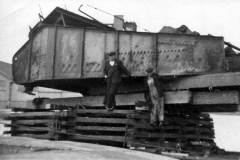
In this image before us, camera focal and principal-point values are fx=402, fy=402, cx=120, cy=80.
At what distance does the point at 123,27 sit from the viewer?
1480 centimetres

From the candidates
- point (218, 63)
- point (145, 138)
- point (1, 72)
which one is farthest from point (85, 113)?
point (1, 72)

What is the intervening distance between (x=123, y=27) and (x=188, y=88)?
424 cm

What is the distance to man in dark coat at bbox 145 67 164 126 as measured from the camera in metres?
11.5

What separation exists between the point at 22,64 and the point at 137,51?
533cm

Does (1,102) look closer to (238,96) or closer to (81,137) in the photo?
(81,137)

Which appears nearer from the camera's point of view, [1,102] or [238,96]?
[238,96]

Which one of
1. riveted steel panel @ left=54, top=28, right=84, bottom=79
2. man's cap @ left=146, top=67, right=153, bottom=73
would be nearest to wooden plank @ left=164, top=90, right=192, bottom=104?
man's cap @ left=146, top=67, right=153, bottom=73

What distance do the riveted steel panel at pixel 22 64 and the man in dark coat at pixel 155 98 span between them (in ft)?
18.2

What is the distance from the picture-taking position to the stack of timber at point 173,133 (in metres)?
11.6

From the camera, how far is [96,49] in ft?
43.4

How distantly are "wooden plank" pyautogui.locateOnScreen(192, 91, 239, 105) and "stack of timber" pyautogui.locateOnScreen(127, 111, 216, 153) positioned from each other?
1.20m

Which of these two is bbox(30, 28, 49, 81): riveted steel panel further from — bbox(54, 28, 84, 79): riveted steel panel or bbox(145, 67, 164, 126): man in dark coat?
bbox(145, 67, 164, 126): man in dark coat

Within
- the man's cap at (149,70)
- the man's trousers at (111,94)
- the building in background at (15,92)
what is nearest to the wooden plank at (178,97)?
the man's cap at (149,70)

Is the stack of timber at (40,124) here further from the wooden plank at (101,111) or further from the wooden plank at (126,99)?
the wooden plank at (126,99)
